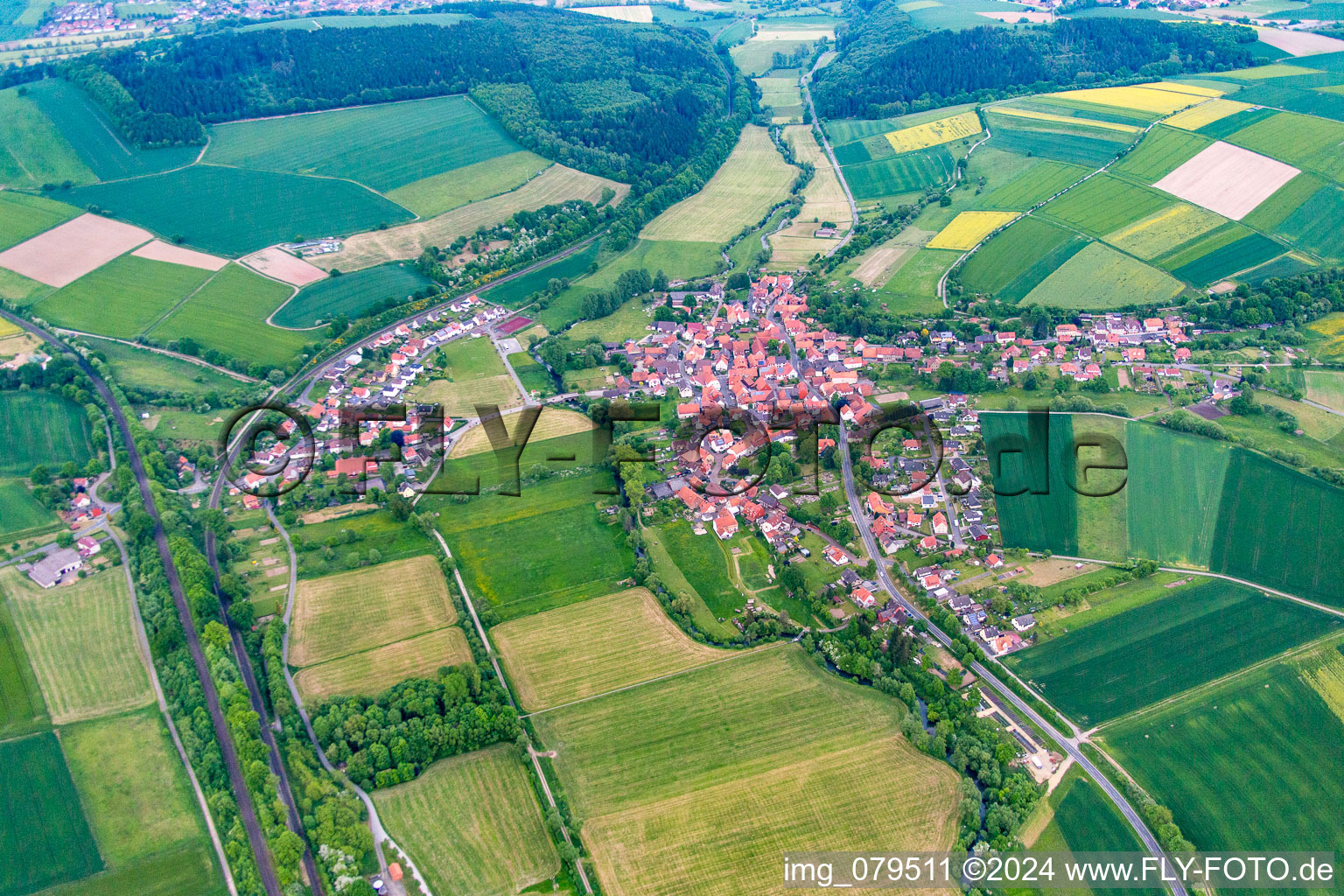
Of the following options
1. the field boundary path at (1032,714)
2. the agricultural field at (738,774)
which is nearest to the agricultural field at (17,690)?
the agricultural field at (738,774)

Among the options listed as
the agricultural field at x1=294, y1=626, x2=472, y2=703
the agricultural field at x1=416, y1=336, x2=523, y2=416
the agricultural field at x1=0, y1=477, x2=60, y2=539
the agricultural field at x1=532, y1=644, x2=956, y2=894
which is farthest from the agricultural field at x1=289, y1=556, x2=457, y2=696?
the agricultural field at x1=416, y1=336, x2=523, y2=416

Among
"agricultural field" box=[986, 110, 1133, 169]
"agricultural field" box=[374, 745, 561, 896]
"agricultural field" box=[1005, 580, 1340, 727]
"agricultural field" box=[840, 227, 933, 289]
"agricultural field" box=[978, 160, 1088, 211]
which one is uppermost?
"agricultural field" box=[986, 110, 1133, 169]

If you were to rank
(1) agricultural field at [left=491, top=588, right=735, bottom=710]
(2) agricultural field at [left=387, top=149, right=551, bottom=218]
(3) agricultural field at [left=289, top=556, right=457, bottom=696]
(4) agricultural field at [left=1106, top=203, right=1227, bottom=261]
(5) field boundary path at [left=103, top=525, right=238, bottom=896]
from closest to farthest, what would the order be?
(5) field boundary path at [left=103, top=525, right=238, bottom=896] < (1) agricultural field at [left=491, top=588, right=735, bottom=710] < (3) agricultural field at [left=289, top=556, right=457, bottom=696] < (4) agricultural field at [left=1106, top=203, right=1227, bottom=261] < (2) agricultural field at [left=387, top=149, right=551, bottom=218]

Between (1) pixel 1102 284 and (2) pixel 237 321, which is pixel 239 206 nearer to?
(2) pixel 237 321

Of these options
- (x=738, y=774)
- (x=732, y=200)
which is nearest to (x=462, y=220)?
(x=732, y=200)

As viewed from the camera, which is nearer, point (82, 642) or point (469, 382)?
point (82, 642)

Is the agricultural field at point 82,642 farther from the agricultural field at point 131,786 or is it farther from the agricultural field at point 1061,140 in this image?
the agricultural field at point 1061,140

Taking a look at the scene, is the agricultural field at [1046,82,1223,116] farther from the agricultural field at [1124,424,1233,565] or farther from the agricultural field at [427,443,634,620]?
the agricultural field at [427,443,634,620]
